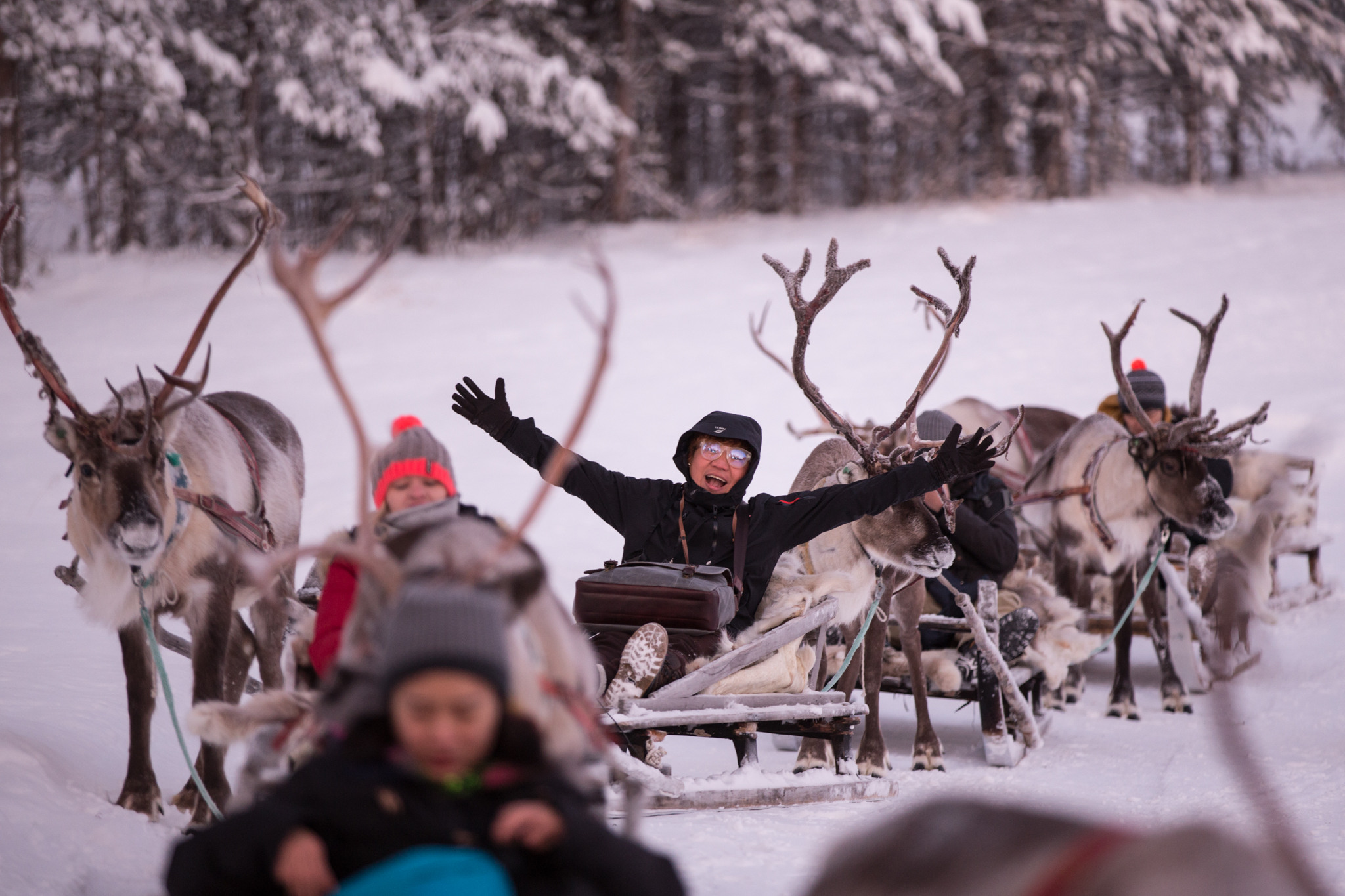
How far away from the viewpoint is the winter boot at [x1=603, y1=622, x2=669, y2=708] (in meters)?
4.61

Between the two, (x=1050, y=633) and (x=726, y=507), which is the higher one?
(x=726, y=507)

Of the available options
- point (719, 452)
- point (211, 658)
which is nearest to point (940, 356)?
point (719, 452)

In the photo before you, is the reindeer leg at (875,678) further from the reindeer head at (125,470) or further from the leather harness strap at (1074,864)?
the leather harness strap at (1074,864)

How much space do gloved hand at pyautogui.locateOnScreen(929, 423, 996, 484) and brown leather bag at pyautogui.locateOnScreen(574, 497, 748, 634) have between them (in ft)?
3.55

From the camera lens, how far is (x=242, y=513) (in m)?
5.01

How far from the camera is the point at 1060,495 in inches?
305

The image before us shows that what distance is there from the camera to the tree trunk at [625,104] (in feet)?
63.2

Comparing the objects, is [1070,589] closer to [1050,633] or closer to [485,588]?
[1050,633]

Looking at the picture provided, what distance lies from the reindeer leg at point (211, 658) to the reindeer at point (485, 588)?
2.20 metres

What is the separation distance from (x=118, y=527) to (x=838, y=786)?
9.40 feet

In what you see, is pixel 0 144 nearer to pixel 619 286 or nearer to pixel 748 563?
pixel 619 286

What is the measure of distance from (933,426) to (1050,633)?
1.33 m

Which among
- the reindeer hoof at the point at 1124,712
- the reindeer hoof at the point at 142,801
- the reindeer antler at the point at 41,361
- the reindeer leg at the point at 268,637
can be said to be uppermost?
the reindeer antler at the point at 41,361

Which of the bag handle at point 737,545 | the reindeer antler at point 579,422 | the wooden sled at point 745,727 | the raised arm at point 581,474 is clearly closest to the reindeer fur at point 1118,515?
the wooden sled at point 745,727
